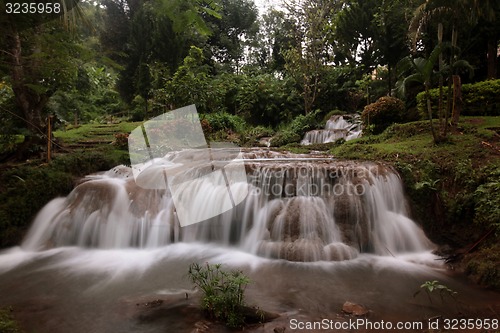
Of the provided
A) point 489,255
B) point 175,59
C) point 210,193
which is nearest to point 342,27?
point 175,59

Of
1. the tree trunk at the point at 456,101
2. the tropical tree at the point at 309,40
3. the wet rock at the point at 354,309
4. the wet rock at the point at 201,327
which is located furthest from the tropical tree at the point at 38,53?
the tropical tree at the point at 309,40

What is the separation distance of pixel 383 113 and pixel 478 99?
9.59 feet

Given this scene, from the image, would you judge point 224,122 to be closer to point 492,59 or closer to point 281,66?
point 281,66

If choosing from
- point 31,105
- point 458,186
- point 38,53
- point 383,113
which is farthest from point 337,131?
point 38,53

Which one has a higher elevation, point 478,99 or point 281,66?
point 281,66

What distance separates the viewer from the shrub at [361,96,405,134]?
11727mm

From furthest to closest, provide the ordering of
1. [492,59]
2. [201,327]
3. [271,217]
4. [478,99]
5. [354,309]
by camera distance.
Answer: [492,59], [478,99], [271,217], [354,309], [201,327]

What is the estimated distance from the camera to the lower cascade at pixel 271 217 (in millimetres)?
6051

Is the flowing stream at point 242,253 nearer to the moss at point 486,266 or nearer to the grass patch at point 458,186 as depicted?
the moss at point 486,266

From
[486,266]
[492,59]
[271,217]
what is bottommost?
[486,266]

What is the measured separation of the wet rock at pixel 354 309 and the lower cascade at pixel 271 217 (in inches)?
61.1

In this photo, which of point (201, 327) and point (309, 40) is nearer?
point (201, 327)

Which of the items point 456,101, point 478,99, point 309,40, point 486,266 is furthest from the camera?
point 309,40

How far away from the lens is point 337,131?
13.8 m
